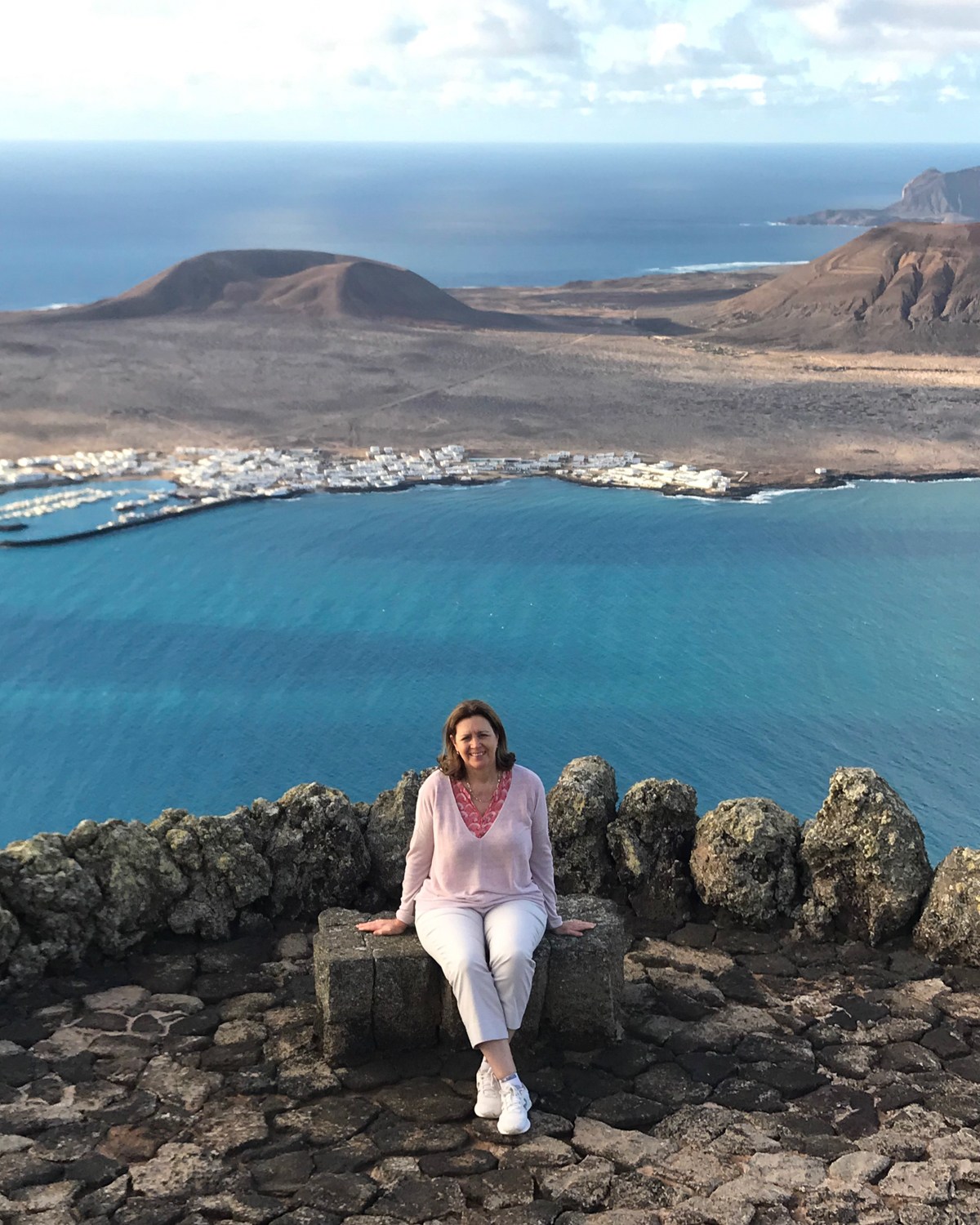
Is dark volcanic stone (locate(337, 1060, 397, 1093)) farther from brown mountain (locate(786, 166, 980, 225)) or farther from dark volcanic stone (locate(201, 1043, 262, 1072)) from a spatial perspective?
brown mountain (locate(786, 166, 980, 225))

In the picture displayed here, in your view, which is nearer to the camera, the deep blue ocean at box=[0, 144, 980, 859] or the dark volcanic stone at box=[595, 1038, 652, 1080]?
the dark volcanic stone at box=[595, 1038, 652, 1080]

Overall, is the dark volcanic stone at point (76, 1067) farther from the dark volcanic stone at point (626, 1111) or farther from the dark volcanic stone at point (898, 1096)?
the dark volcanic stone at point (898, 1096)

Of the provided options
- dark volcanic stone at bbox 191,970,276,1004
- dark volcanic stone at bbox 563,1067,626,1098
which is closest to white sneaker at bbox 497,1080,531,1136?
dark volcanic stone at bbox 563,1067,626,1098

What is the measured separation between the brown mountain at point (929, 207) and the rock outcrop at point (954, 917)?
318ft

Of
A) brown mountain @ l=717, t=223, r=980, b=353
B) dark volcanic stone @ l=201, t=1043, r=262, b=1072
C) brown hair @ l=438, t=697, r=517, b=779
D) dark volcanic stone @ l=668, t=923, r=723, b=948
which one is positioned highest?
brown mountain @ l=717, t=223, r=980, b=353

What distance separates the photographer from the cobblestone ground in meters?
3.87

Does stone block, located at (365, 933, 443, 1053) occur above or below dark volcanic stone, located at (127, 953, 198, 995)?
above

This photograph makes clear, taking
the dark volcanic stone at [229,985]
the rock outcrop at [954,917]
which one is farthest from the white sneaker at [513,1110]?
the rock outcrop at [954,917]

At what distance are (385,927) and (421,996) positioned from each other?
263 mm

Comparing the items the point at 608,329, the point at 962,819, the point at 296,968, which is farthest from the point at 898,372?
the point at 296,968

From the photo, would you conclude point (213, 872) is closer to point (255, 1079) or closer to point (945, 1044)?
point (255, 1079)

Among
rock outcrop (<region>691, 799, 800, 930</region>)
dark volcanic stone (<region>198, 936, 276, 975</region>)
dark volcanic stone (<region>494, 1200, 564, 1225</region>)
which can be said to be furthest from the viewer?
rock outcrop (<region>691, 799, 800, 930</region>)

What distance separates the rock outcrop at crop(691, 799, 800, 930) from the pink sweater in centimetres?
125

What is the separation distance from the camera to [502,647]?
17.5 meters
